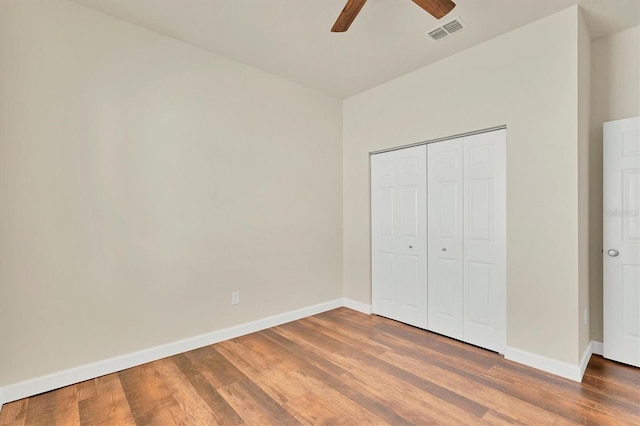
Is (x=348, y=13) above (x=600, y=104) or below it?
above

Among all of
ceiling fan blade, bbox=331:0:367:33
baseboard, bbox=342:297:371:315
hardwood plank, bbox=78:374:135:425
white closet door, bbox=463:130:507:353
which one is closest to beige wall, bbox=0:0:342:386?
Answer: hardwood plank, bbox=78:374:135:425

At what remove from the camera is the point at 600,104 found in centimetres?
274

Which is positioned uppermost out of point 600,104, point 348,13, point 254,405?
point 348,13

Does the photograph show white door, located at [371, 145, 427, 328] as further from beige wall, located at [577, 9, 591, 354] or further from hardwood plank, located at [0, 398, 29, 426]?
hardwood plank, located at [0, 398, 29, 426]

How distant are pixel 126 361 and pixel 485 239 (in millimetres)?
3349

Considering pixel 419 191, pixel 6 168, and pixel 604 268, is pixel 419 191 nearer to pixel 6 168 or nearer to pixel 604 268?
pixel 604 268

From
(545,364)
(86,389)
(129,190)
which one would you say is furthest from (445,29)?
(86,389)

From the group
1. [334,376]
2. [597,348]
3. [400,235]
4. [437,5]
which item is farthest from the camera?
[400,235]

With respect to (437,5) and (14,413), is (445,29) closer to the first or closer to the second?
(437,5)

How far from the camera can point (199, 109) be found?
2938 millimetres

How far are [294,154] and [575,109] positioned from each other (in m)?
2.67

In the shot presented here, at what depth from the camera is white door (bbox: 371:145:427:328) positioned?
339cm

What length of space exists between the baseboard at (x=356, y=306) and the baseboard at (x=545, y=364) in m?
1.61

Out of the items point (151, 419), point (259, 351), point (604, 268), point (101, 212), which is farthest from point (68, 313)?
point (604, 268)
